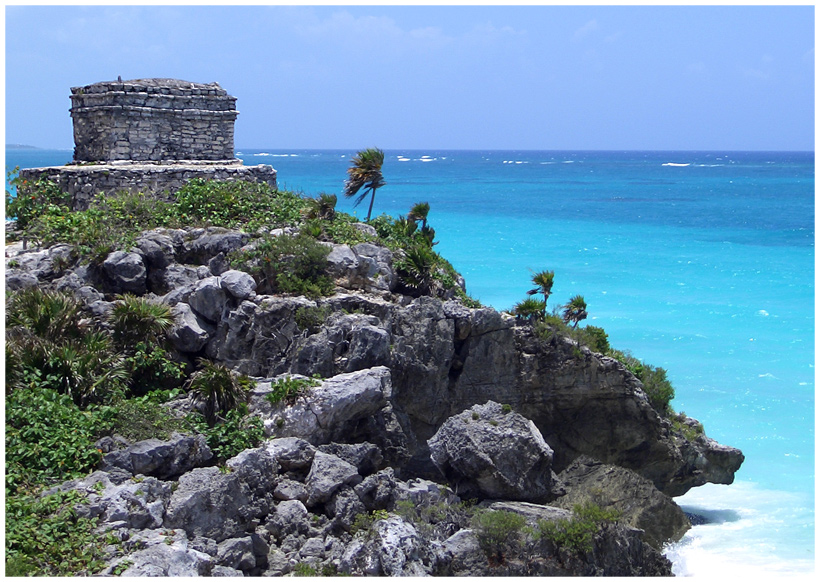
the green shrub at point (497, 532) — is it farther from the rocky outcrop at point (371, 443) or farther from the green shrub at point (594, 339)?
the green shrub at point (594, 339)

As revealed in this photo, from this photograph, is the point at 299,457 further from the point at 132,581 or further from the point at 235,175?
the point at 235,175

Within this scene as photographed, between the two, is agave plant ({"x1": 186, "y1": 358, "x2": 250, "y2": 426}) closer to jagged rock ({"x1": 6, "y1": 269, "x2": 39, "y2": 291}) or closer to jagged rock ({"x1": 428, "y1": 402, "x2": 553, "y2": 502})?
jagged rock ({"x1": 428, "y1": 402, "x2": 553, "y2": 502})

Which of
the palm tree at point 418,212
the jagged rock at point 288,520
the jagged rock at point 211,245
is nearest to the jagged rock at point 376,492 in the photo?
the jagged rock at point 288,520

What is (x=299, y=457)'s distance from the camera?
430 inches

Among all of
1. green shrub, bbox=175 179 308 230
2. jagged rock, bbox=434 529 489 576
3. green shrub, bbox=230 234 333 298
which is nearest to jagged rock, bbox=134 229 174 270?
green shrub, bbox=175 179 308 230

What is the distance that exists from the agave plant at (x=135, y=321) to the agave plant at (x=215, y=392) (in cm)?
116

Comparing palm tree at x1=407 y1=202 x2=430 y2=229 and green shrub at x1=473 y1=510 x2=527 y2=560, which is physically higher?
palm tree at x1=407 y1=202 x2=430 y2=229

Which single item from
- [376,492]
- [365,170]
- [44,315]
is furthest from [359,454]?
[365,170]

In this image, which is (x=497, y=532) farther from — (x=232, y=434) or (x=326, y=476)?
(x=232, y=434)

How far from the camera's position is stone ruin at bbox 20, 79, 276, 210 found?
16.7 metres

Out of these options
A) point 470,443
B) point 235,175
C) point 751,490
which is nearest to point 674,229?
point 751,490

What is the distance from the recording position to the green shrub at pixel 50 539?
26.9 ft

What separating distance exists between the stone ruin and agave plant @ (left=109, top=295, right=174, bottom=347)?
4.86 meters

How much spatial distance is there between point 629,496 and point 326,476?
5733 millimetres
